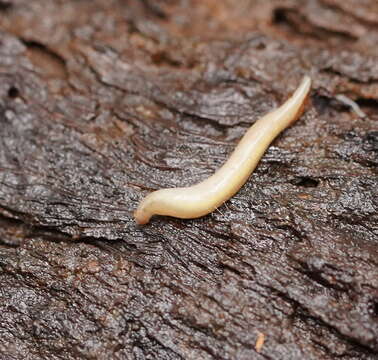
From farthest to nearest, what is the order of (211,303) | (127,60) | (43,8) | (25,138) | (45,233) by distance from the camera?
(43,8) < (127,60) < (25,138) < (45,233) < (211,303)

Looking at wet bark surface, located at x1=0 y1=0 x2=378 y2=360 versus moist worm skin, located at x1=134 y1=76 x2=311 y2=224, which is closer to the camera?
wet bark surface, located at x1=0 y1=0 x2=378 y2=360

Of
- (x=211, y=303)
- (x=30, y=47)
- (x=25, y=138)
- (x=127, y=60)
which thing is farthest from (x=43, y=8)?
(x=211, y=303)

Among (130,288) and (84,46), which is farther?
(84,46)

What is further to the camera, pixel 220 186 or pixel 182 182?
pixel 182 182

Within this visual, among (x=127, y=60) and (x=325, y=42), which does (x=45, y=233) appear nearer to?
(x=127, y=60)
